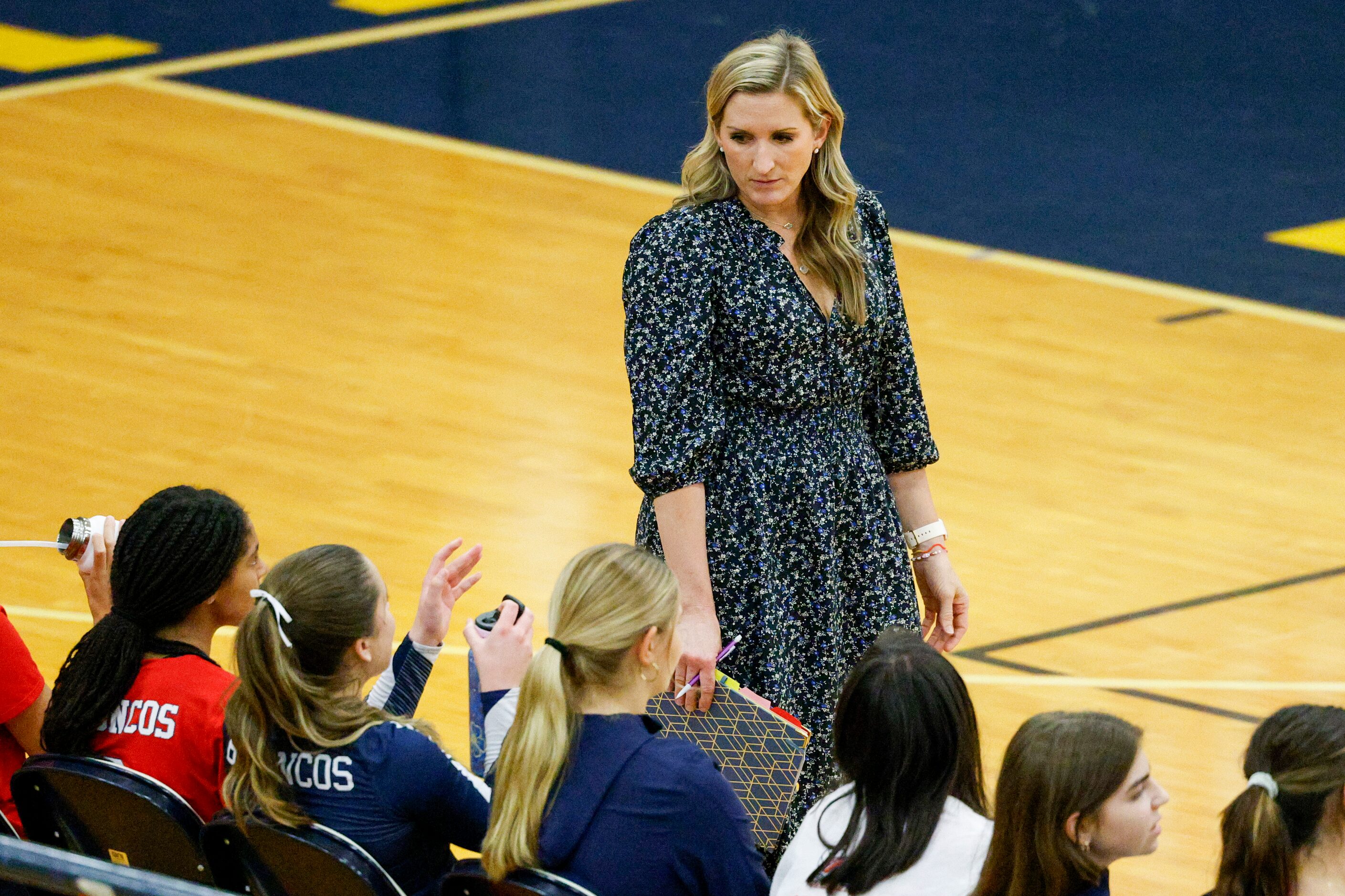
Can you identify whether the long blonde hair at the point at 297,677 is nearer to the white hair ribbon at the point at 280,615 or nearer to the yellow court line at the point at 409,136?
the white hair ribbon at the point at 280,615

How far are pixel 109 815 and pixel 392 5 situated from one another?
9.69 meters

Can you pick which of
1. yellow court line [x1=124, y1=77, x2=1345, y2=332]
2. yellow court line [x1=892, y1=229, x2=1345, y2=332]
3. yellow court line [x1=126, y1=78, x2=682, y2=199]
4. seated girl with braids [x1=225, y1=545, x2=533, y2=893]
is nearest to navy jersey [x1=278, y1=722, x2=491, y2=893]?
seated girl with braids [x1=225, y1=545, x2=533, y2=893]

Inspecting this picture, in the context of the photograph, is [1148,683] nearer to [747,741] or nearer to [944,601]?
[944,601]

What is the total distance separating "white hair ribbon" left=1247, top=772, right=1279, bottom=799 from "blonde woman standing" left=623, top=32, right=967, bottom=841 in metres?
0.75

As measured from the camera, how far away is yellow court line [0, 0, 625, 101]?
34.7 ft

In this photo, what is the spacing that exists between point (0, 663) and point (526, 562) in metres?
Answer: 2.54

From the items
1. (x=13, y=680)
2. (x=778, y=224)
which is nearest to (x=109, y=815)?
(x=13, y=680)

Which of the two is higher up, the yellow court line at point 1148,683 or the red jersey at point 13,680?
the red jersey at point 13,680

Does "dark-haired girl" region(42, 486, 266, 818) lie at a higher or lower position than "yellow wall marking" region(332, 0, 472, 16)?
lower

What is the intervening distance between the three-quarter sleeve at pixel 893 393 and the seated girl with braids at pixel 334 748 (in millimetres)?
Result: 864

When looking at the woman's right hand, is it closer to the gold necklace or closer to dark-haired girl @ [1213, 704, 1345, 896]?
the gold necklace

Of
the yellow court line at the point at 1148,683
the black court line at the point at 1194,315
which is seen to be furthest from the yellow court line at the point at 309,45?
the yellow court line at the point at 1148,683

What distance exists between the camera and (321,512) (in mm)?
5969

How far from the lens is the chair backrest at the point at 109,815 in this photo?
2795mm
